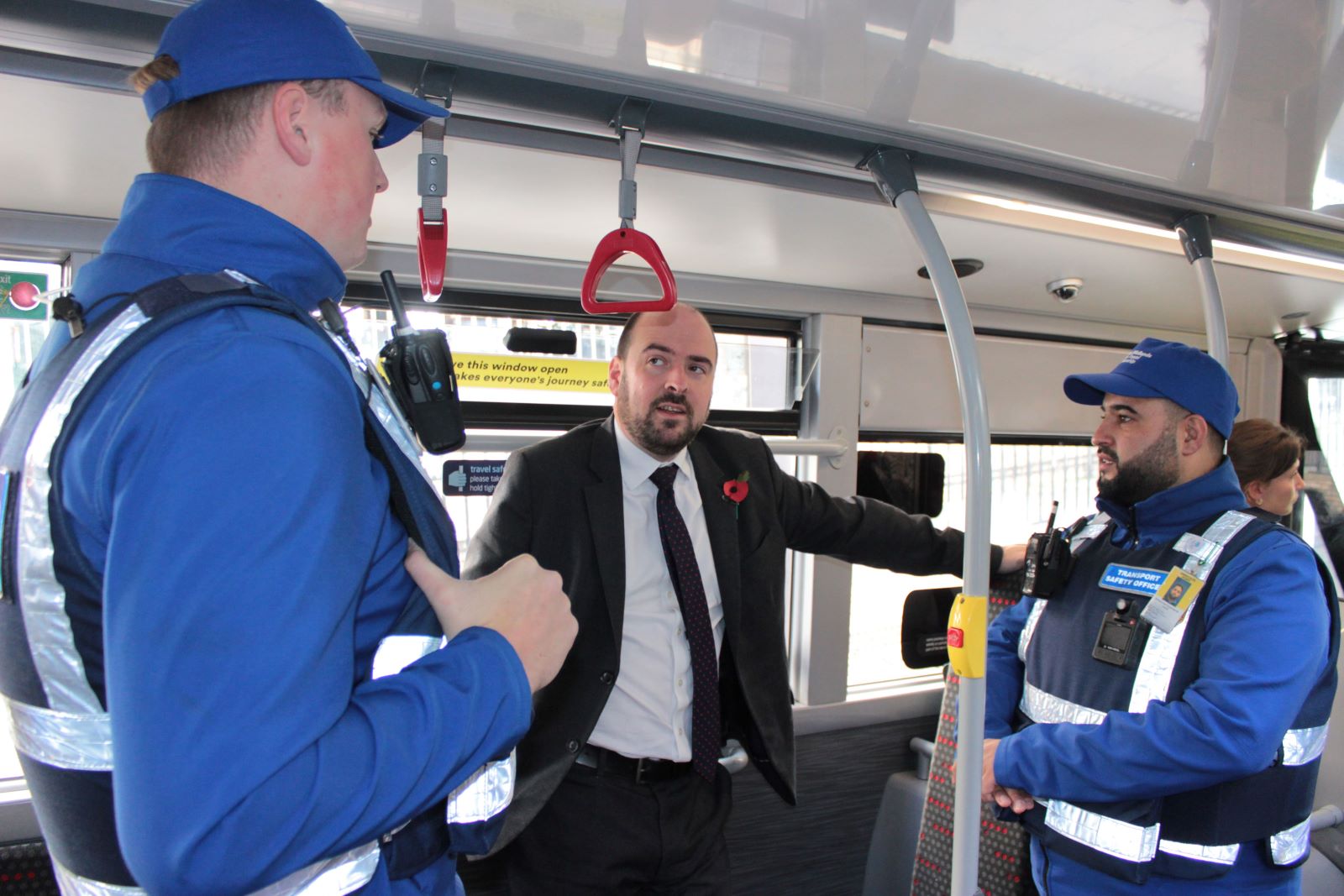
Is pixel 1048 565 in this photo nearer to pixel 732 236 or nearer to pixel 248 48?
pixel 732 236

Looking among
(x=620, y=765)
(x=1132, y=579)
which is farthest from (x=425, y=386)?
(x=1132, y=579)

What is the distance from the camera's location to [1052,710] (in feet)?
6.85

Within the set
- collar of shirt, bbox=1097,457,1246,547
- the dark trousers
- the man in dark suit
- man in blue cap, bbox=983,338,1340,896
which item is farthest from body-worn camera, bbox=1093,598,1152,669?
the dark trousers

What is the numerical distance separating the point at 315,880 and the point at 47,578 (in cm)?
41

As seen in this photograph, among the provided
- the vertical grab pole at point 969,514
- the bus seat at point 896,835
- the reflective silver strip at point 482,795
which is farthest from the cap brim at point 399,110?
the bus seat at point 896,835

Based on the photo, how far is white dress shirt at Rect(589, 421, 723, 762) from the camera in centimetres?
224

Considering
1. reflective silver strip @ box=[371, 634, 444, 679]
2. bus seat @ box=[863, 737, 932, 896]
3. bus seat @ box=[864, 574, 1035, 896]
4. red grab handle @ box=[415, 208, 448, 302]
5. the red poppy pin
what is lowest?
bus seat @ box=[863, 737, 932, 896]

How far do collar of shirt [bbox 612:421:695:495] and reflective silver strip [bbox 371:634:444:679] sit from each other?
1.41 metres

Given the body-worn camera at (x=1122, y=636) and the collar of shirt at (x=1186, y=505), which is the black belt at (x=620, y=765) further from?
the collar of shirt at (x=1186, y=505)

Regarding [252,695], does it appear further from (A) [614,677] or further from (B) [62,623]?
(A) [614,677]

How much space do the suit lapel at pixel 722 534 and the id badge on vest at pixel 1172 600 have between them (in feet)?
3.28

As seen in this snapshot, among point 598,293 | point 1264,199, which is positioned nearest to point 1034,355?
point 1264,199

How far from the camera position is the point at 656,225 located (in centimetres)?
238

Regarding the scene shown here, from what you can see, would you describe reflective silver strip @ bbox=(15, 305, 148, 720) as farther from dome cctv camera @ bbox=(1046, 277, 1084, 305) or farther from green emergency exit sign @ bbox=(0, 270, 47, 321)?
dome cctv camera @ bbox=(1046, 277, 1084, 305)
